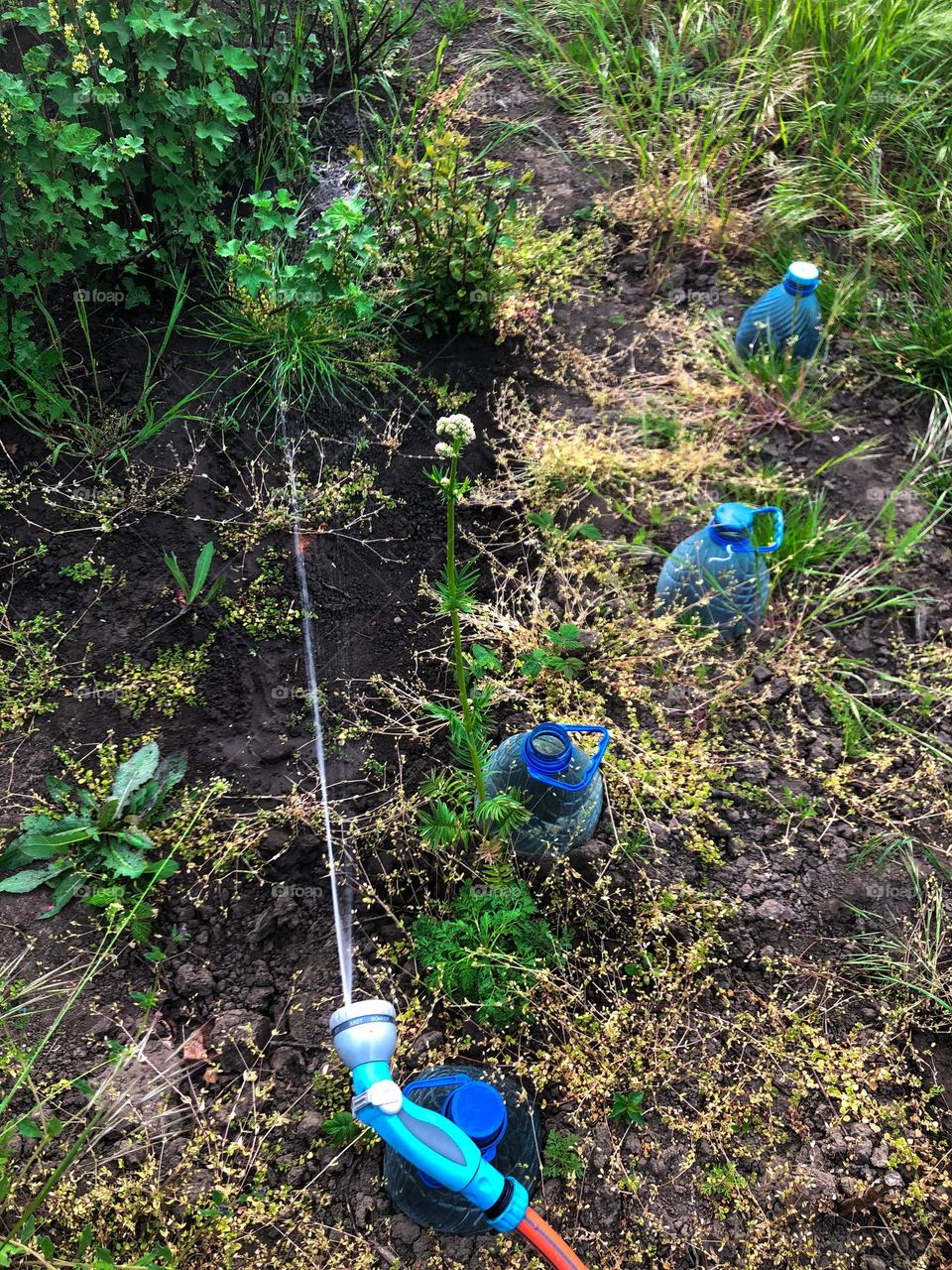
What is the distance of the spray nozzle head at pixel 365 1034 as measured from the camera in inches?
53.0

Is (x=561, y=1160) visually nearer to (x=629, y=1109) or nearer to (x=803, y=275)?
(x=629, y=1109)

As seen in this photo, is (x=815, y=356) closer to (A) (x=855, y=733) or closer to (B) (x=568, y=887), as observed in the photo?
(A) (x=855, y=733)

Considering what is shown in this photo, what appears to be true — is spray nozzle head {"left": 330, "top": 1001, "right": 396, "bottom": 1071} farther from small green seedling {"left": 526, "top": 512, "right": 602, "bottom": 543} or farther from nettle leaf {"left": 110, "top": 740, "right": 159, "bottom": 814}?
small green seedling {"left": 526, "top": 512, "right": 602, "bottom": 543}

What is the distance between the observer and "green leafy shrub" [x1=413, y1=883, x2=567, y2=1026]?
1951 millimetres

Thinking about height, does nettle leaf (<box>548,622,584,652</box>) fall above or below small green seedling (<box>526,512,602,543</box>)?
below

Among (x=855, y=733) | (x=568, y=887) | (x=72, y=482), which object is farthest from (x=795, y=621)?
(x=72, y=482)

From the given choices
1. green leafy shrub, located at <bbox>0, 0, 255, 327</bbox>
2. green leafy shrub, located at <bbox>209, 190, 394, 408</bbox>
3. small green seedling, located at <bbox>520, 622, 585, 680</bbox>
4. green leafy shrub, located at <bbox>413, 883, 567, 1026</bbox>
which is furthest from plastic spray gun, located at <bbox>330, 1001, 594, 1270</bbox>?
green leafy shrub, located at <bbox>0, 0, 255, 327</bbox>

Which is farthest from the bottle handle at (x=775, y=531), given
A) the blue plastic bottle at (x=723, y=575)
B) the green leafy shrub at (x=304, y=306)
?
the green leafy shrub at (x=304, y=306)

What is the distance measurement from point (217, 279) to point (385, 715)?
1.73 meters

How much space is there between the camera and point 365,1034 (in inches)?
53.2

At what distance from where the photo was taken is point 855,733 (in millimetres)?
2451

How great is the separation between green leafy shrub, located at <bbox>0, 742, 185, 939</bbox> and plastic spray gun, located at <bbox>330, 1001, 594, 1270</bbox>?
2.74 ft

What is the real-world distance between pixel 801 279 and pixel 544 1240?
110 inches

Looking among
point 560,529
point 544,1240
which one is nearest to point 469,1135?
point 544,1240
